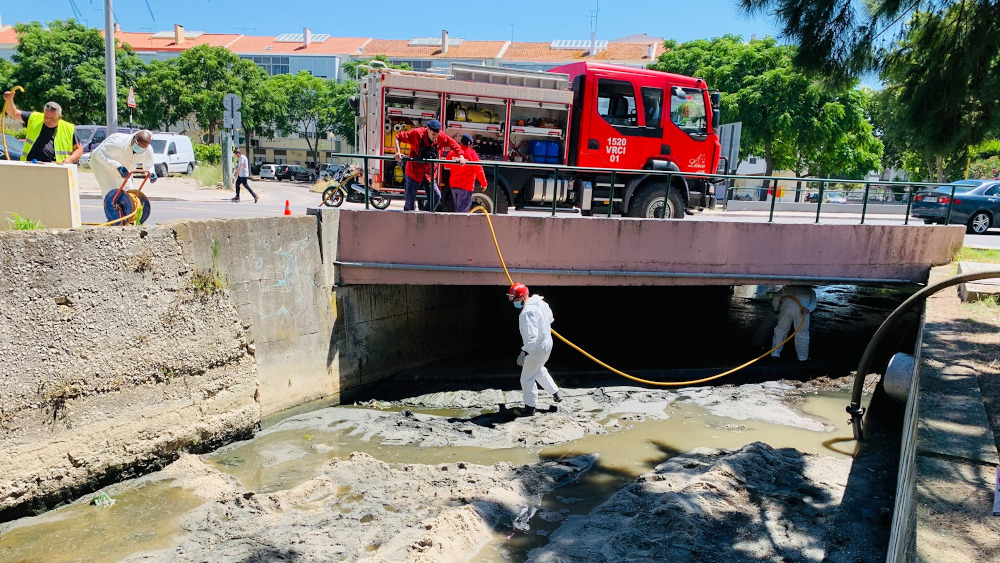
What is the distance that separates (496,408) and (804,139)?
25607 millimetres

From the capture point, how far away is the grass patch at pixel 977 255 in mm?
11431

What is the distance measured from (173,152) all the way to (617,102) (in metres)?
21.0

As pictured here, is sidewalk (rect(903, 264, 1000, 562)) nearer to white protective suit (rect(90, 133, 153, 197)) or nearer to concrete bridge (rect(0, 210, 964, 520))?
concrete bridge (rect(0, 210, 964, 520))

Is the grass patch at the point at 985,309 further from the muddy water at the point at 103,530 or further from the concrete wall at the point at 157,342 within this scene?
the muddy water at the point at 103,530

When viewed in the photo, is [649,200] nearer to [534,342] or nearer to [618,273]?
[618,273]

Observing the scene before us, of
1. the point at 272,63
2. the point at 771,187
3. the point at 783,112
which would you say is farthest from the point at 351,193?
the point at 272,63

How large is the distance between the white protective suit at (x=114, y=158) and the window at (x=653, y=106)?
777 cm

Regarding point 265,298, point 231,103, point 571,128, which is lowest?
point 265,298

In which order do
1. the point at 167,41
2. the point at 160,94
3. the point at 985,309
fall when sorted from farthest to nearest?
1. the point at 167,41
2. the point at 160,94
3. the point at 985,309

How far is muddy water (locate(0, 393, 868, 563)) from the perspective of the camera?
19.2 feet

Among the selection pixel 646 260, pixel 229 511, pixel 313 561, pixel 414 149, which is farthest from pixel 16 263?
pixel 646 260

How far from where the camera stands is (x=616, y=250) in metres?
10.2

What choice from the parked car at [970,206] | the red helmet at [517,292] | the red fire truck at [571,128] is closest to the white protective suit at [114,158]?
the red fire truck at [571,128]

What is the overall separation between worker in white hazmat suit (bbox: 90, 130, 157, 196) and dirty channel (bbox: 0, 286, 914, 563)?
3.41m
